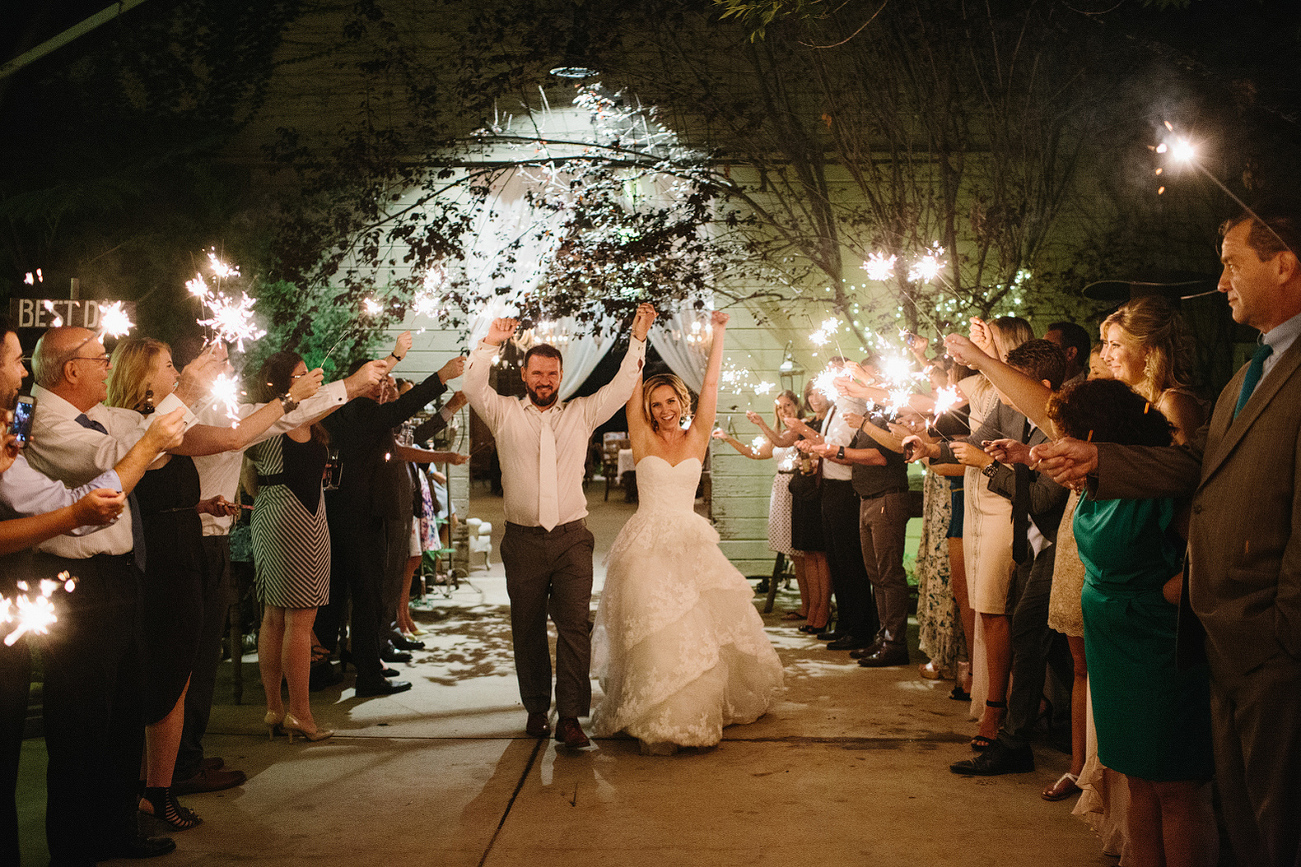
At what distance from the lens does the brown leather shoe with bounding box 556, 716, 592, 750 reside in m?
4.45

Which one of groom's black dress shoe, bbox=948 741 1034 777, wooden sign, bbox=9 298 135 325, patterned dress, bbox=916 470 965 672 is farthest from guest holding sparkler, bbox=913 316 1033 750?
wooden sign, bbox=9 298 135 325

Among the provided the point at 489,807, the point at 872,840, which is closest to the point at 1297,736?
the point at 872,840

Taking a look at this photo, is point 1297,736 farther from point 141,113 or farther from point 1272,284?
point 141,113

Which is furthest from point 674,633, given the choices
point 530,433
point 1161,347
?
point 1161,347

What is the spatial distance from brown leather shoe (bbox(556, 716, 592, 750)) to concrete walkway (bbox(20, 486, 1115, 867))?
0.25ft

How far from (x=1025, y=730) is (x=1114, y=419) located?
1.99m

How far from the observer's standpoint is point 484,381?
469cm

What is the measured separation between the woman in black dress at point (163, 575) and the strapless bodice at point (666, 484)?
6.08 ft

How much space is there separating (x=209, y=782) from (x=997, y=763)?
334 cm

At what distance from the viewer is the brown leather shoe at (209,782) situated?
3.95 meters

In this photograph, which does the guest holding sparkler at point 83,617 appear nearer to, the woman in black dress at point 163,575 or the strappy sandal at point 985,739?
the woman in black dress at point 163,575

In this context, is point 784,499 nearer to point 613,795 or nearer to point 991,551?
point 991,551

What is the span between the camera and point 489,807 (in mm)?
3754

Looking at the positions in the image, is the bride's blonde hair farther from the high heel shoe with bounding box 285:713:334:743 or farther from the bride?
the high heel shoe with bounding box 285:713:334:743
